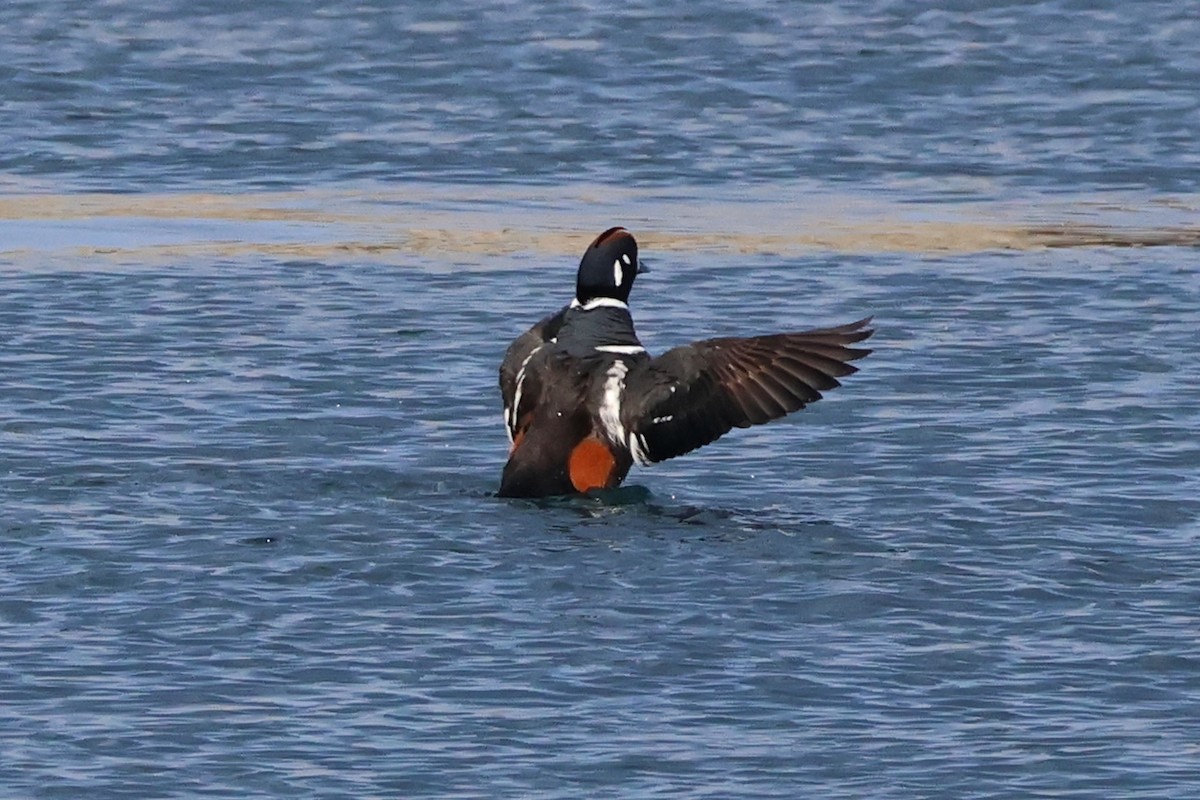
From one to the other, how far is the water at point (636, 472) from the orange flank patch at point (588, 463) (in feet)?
0.35

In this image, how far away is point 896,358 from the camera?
45.8 ft

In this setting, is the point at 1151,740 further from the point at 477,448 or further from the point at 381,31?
the point at 381,31

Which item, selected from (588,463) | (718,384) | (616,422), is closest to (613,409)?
(616,422)

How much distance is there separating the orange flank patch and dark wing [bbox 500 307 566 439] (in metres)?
0.29

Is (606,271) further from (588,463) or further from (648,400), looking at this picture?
(588,463)

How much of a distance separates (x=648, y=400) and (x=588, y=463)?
37cm

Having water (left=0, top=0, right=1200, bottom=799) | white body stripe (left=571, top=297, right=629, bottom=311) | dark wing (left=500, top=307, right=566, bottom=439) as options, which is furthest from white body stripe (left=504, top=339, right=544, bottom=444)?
white body stripe (left=571, top=297, right=629, bottom=311)

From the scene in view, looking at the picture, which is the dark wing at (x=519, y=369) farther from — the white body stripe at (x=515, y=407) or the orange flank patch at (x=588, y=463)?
the orange flank patch at (x=588, y=463)

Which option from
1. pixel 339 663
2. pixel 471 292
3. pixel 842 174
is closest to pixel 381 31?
pixel 842 174

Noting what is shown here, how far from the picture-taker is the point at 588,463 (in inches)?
450

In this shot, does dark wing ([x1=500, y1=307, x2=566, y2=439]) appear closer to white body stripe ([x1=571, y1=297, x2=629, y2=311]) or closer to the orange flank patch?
white body stripe ([x1=571, y1=297, x2=629, y2=311])

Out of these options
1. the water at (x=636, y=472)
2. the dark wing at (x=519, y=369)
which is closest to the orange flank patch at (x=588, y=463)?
the water at (x=636, y=472)

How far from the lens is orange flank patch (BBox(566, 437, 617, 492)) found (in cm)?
1141

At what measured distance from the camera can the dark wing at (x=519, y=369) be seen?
37.9ft
